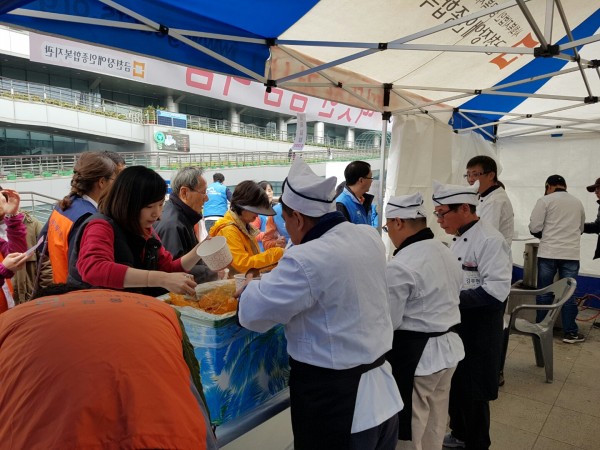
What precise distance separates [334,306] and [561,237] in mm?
4275

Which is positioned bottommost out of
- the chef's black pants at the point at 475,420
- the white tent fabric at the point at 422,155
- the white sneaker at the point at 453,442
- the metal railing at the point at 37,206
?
the white sneaker at the point at 453,442

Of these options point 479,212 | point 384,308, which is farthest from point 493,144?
point 384,308

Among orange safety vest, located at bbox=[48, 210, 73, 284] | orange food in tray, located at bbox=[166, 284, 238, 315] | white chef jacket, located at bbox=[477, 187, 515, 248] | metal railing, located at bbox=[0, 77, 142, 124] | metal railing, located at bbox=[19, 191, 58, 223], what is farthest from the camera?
metal railing, located at bbox=[0, 77, 142, 124]

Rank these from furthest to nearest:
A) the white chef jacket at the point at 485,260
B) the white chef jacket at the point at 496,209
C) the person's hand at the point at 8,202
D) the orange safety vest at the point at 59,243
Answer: the white chef jacket at the point at 496,209 < the person's hand at the point at 8,202 < the white chef jacket at the point at 485,260 < the orange safety vest at the point at 59,243

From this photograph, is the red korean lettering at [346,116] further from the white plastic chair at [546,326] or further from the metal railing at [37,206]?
the metal railing at [37,206]

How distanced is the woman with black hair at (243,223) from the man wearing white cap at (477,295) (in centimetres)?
104

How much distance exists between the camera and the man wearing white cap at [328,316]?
1200 millimetres

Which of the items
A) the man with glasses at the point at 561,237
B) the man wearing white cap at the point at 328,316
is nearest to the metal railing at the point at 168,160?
the man with glasses at the point at 561,237

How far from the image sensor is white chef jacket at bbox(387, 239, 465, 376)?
5.67ft

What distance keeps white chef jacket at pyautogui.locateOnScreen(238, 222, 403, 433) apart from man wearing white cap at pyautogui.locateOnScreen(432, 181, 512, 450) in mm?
1079

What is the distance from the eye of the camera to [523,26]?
3.29 m

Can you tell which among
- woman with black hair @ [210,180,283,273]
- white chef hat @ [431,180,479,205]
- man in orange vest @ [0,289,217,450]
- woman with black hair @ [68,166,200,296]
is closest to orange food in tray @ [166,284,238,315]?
woman with black hair @ [68,166,200,296]

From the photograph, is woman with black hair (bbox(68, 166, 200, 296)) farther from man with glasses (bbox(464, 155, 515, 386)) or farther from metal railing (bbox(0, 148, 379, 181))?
metal railing (bbox(0, 148, 379, 181))

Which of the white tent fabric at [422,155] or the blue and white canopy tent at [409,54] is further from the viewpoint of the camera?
the white tent fabric at [422,155]
